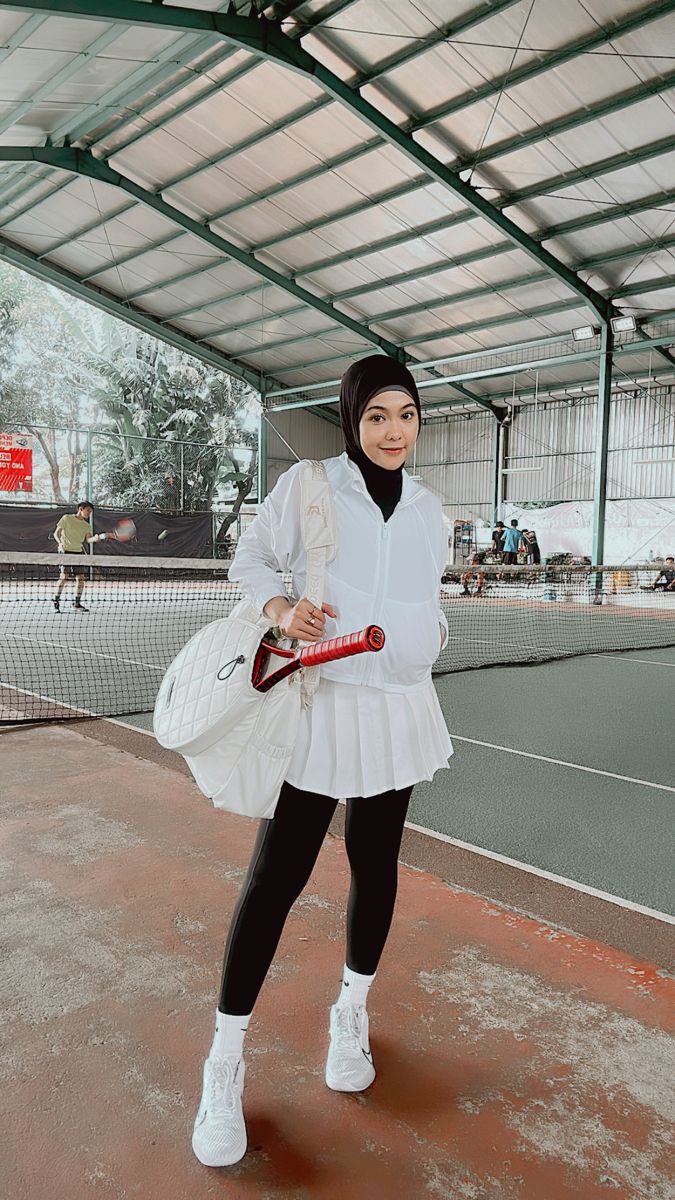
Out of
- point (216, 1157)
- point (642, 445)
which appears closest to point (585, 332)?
point (642, 445)

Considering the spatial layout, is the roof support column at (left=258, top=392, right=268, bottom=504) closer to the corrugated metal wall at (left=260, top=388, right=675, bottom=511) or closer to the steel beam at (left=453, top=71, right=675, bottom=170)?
the corrugated metal wall at (left=260, top=388, right=675, bottom=511)

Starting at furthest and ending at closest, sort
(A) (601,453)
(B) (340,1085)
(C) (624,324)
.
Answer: (A) (601,453)
(C) (624,324)
(B) (340,1085)

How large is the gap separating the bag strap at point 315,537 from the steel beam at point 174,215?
45.9 ft

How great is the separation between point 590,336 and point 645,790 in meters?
14.4

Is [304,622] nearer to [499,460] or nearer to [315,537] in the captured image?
[315,537]

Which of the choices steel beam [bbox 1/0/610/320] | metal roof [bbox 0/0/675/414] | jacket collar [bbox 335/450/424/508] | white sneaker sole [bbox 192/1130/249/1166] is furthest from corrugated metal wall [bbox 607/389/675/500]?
white sneaker sole [bbox 192/1130/249/1166]

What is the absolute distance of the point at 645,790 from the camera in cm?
369

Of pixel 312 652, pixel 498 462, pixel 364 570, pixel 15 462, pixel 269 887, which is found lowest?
pixel 269 887

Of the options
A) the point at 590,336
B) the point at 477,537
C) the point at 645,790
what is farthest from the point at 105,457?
the point at 645,790

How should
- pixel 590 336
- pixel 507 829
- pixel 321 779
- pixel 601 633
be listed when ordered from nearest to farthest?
pixel 321 779, pixel 507 829, pixel 601 633, pixel 590 336

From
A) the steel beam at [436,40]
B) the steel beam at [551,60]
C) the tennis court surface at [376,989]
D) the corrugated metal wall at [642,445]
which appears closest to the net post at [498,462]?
the corrugated metal wall at [642,445]

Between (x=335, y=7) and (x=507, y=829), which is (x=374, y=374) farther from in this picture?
(x=335, y=7)

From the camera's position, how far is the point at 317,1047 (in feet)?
5.82

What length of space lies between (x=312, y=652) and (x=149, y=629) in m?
8.63
